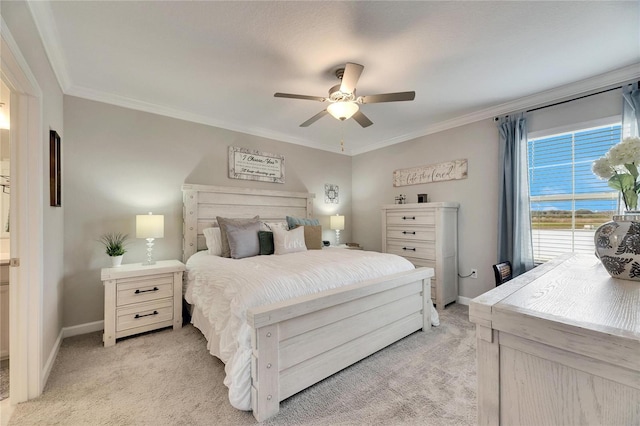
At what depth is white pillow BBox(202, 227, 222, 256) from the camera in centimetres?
302

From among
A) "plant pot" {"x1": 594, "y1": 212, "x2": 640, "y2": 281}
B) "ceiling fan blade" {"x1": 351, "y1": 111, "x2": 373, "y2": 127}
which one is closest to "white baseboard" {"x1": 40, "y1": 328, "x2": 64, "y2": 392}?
"ceiling fan blade" {"x1": 351, "y1": 111, "x2": 373, "y2": 127}

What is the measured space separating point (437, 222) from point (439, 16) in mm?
2236

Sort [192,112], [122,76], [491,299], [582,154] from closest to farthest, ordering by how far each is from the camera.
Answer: [491,299] → [122,76] → [582,154] → [192,112]

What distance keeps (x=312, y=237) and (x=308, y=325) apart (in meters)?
1.75

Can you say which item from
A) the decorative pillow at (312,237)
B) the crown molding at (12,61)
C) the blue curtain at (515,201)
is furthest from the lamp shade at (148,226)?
the blue curtain at (515,201)

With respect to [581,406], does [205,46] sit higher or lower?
higher

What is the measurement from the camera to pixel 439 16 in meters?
1.74

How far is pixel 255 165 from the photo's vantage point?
3.93 metres

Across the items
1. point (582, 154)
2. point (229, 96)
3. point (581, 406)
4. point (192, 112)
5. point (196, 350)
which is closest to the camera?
point (581, 406)

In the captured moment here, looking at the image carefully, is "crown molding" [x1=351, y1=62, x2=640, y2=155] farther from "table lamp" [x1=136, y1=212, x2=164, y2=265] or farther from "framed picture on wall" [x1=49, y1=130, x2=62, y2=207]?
"framed picture on wall" [x1=49, y1=130, x2=62, y2=207]

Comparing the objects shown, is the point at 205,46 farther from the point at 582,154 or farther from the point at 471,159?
the point at 582,154

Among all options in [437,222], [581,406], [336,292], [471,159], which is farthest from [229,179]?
[581,406]

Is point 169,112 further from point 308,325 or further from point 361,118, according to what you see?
point 308,325

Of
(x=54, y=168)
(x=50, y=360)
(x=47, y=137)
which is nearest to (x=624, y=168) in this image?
(x=47, y=137)
